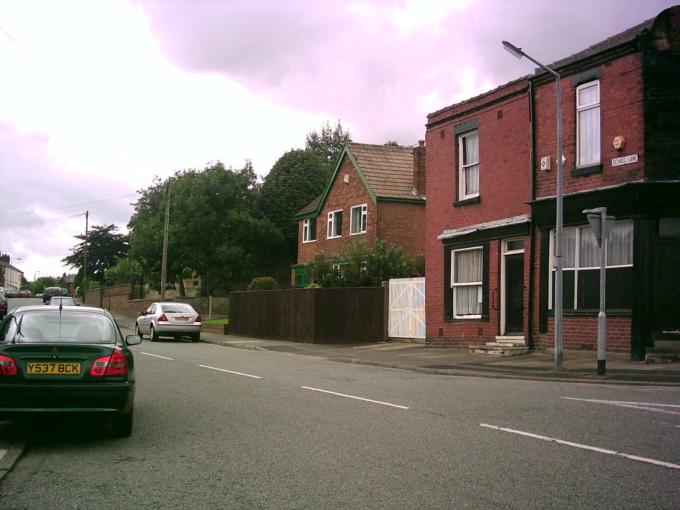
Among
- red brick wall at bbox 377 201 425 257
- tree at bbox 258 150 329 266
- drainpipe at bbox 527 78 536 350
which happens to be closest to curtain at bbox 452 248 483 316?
drainpipe at bbox 527 78 536 350

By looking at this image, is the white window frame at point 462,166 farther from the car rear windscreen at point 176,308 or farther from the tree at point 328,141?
the tree at point 328,141

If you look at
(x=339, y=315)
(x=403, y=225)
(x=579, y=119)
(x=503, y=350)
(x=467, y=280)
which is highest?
(x=579, y=119)

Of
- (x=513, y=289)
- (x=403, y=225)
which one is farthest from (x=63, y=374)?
(x=403, y=225)

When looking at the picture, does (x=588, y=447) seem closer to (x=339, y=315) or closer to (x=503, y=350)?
(x=503, y=350)

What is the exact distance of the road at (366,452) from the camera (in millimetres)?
5715

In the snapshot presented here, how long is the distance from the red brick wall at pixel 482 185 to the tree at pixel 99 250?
220ft

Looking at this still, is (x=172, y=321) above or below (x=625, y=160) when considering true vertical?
below

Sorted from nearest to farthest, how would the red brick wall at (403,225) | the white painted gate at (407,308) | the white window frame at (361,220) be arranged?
1. the white painted gate at (407,308)
2. the red brick wall at (403,225)
3. the white window frame at (361,220)

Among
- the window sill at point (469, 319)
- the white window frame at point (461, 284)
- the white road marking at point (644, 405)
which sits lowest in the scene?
the white road marking at point (644, 405)

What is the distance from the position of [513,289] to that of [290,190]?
36.5 meters

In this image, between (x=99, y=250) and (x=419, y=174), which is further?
(x=99, y=250)

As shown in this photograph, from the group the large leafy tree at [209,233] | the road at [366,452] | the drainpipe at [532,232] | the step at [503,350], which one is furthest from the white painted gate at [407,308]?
the large leafy tree at [209,233]

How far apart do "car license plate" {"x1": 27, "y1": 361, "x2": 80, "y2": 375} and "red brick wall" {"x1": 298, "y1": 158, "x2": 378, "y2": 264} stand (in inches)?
1079

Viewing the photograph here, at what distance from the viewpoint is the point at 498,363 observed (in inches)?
691
